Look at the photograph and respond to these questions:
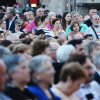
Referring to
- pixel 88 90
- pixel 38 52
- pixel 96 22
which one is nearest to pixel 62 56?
pixel 38 52

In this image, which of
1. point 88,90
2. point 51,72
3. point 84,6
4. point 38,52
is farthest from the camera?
point 84,6

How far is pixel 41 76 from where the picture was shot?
5789 mm

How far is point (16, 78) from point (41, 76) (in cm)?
34

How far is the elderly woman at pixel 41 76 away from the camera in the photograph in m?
5.79

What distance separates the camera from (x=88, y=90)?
21.8ft

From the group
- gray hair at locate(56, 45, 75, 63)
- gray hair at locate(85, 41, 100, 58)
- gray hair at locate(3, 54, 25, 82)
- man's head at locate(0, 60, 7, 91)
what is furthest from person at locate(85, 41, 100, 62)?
man's head at locate(0, 60, 7, 91)

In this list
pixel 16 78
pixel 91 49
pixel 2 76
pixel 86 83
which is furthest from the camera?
pixel 91 49

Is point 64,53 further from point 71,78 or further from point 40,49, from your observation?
point 71,78

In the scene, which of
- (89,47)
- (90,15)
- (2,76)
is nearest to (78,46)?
(89,47)

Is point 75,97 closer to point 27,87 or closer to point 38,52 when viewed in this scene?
point 27,87

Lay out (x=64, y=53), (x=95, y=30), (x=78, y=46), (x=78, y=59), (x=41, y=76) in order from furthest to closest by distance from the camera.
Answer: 1. (x=95, y=30)
2. (x=78, y=46)
3. (x=64, y=53)
4. (x=78, y=59)
5. (x=41, y=76)

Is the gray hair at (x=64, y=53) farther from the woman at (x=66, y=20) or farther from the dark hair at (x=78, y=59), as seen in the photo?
the woman at (x=66, y=20)

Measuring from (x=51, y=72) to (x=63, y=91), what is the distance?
382 millimetres

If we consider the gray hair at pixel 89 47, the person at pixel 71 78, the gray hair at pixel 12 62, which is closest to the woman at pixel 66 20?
the gray hair at pixel 89 47
